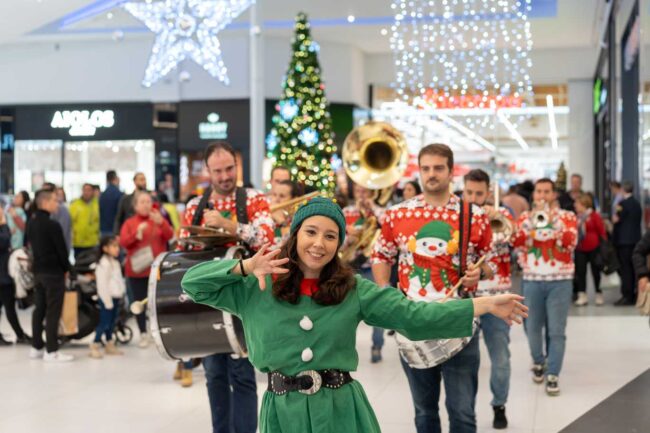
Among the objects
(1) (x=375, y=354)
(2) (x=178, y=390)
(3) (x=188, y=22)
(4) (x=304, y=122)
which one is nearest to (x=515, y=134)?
(4) (x=304, y=122)

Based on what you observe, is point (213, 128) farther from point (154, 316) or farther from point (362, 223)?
point (154, 316)

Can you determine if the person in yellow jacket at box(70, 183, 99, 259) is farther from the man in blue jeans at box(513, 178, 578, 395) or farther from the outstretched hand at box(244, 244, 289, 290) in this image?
the outstretched hand at box(244, 244, 289, 290)

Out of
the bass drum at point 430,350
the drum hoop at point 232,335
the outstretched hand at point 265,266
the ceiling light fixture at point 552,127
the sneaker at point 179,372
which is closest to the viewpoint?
the outstretched hand at point 265,266

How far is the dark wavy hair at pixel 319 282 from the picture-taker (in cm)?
302

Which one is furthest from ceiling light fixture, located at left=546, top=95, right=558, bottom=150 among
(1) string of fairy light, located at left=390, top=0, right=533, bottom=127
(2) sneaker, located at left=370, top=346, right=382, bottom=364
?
(2) sneaker, located at left=370, top=346, right=382, bottom=364

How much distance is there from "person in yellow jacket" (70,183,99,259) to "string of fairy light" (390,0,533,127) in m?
5.42

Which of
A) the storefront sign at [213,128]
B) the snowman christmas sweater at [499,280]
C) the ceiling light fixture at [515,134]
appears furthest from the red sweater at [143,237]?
the ceiling light fixture at [515,134]

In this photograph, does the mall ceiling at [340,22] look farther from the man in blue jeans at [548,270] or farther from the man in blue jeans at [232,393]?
the man in blue jeans at [232,393]

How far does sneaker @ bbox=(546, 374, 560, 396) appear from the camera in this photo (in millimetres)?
6758

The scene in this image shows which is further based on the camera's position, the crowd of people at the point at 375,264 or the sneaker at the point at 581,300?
the sneaker at the point at 581,300

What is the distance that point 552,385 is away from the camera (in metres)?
6.78

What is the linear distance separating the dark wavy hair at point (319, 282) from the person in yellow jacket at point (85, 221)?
10.5m

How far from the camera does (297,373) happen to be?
3000 mm

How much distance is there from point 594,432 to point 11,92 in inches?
744
